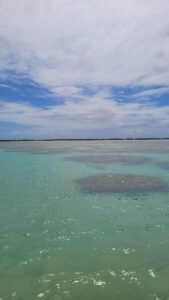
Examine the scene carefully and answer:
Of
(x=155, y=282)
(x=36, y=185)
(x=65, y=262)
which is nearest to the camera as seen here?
(x=155, y=282)

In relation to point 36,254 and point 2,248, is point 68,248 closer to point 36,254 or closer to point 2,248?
point 36,254

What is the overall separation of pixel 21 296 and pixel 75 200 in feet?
33.3

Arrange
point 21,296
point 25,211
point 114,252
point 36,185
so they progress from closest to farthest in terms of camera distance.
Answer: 1. point 21,296
2. point 114,252
3. point 25,211
4. point 36,185

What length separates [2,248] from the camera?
9773 millimetres

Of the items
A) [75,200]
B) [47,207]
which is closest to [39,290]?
[47,207]

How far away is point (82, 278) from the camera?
772cm

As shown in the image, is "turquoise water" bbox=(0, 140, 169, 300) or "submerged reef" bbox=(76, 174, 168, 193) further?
"submerged reef" bbox=(76, 174, 168, 193)

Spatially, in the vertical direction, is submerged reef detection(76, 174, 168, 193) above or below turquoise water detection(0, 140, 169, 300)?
above

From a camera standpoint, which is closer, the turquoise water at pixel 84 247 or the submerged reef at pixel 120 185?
the turquoise water at pixel 84 247

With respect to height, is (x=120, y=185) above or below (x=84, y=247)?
above

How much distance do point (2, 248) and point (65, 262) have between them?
2.55 m

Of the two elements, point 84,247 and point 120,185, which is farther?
point 120,185

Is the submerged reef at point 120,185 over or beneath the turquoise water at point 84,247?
over

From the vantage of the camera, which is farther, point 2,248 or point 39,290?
point 2,248
